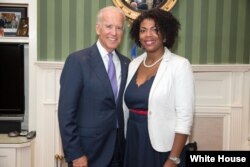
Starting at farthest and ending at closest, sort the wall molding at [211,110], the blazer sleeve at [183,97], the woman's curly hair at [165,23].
A: the wall molding at [211,110] < the woman's curly hair at [165,23] < the blazer sleeve at [183,97]

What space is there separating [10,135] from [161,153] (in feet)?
4.73

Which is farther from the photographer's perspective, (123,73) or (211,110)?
(211,110)

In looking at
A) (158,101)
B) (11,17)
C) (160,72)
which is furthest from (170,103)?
(11,17)

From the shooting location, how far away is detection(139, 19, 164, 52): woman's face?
6.22 feet

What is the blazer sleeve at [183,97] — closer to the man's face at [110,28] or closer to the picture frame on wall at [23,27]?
the man's face at [110,28]

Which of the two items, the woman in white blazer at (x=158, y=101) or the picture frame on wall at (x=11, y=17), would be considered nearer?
the woman in white blazer at (x=158, y=101)

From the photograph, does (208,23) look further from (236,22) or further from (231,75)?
(231,75)

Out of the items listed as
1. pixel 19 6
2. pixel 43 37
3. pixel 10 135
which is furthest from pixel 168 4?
pixel 10 135

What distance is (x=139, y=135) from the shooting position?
6.25 ft

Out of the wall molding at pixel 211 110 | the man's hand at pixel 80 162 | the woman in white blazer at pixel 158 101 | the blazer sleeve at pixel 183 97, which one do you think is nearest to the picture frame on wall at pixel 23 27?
the wall molding at pixel 211 110

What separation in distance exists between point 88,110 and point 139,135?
331 millimetres

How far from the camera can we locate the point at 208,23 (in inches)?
110

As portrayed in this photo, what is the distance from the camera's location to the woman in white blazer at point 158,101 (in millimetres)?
1783

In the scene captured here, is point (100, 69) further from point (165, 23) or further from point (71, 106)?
point (165, 23)
